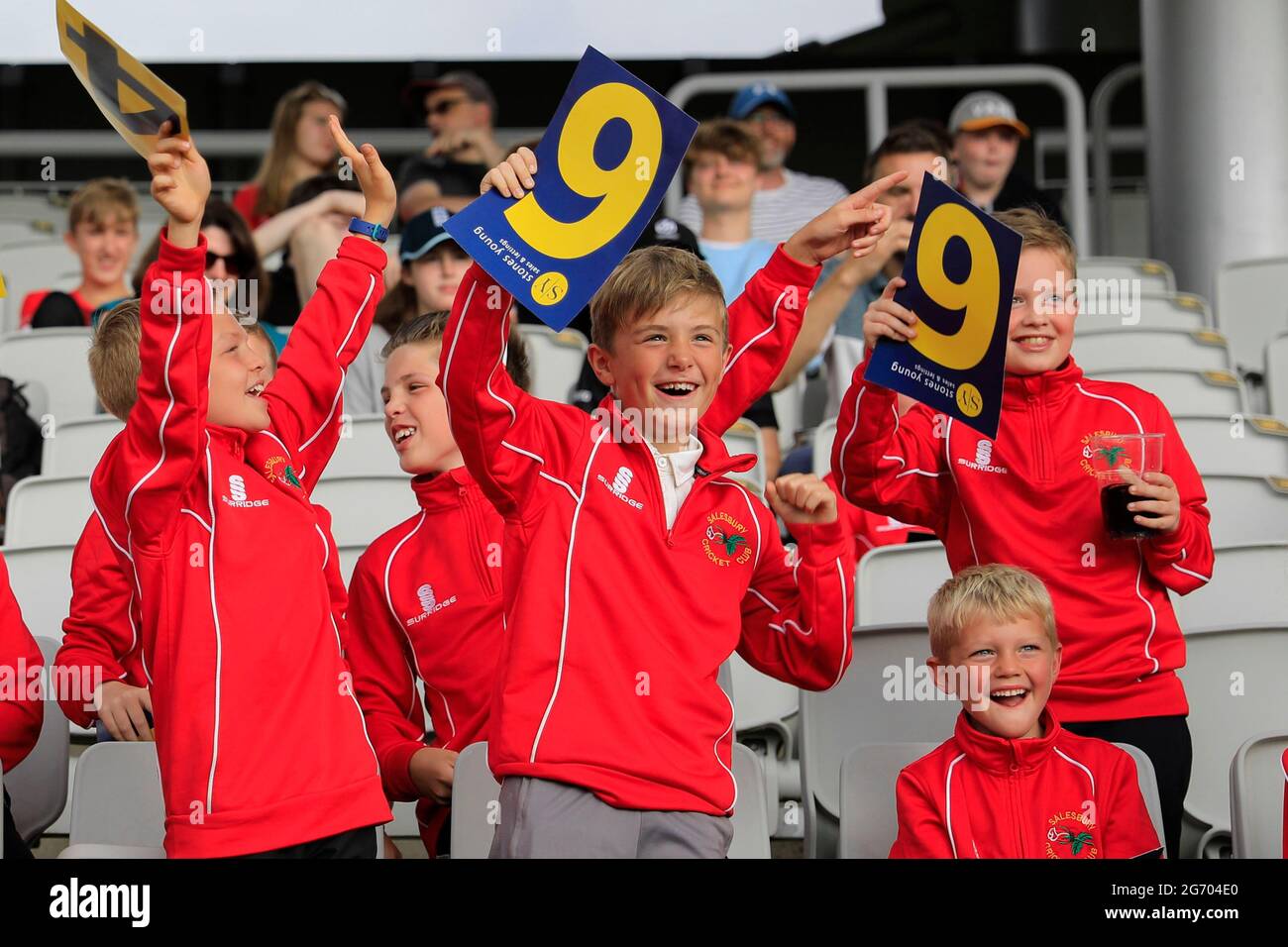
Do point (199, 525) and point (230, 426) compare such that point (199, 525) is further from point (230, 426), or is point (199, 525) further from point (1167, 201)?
point (1167, 201)

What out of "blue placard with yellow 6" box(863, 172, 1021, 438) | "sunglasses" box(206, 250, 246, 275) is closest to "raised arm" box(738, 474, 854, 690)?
"blue placard with yellow 6" box(863, 172, 1021, 438)

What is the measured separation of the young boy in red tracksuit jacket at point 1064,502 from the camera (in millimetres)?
3072

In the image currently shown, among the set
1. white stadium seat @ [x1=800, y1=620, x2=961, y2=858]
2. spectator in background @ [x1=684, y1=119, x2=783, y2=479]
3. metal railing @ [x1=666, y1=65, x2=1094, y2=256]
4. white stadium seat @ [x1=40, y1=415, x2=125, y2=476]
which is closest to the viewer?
white stadium seat @ [x1=800, y1=620, x2=961, y2=858]

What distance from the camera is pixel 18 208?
325 inches

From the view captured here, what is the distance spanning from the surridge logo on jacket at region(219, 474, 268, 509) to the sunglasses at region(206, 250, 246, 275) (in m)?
1.78

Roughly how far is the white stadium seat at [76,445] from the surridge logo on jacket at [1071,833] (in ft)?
8.86

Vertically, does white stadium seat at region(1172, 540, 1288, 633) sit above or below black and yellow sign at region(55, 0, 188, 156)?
below

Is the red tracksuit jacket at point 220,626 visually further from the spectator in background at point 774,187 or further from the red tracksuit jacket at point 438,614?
the spectator in background at point 774,187

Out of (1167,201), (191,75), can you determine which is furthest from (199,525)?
(191,75)

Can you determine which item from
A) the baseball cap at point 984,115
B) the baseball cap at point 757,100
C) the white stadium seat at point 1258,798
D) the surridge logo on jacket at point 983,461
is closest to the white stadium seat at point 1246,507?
the surridge logo on jacket at point 983,461

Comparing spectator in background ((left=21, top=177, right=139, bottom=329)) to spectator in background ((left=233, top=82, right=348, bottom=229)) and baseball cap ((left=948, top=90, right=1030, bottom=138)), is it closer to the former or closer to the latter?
spectator in background ((left=233, top=82, right=348, bottom=229))

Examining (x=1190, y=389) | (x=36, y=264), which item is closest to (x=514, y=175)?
(x=1190, y=389)

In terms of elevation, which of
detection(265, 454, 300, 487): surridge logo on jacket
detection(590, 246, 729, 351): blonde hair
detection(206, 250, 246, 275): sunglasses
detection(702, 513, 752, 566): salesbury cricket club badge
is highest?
detection(206, 250, 246, 275): sunglasses

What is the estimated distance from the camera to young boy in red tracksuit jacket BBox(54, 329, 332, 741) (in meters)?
2.97
